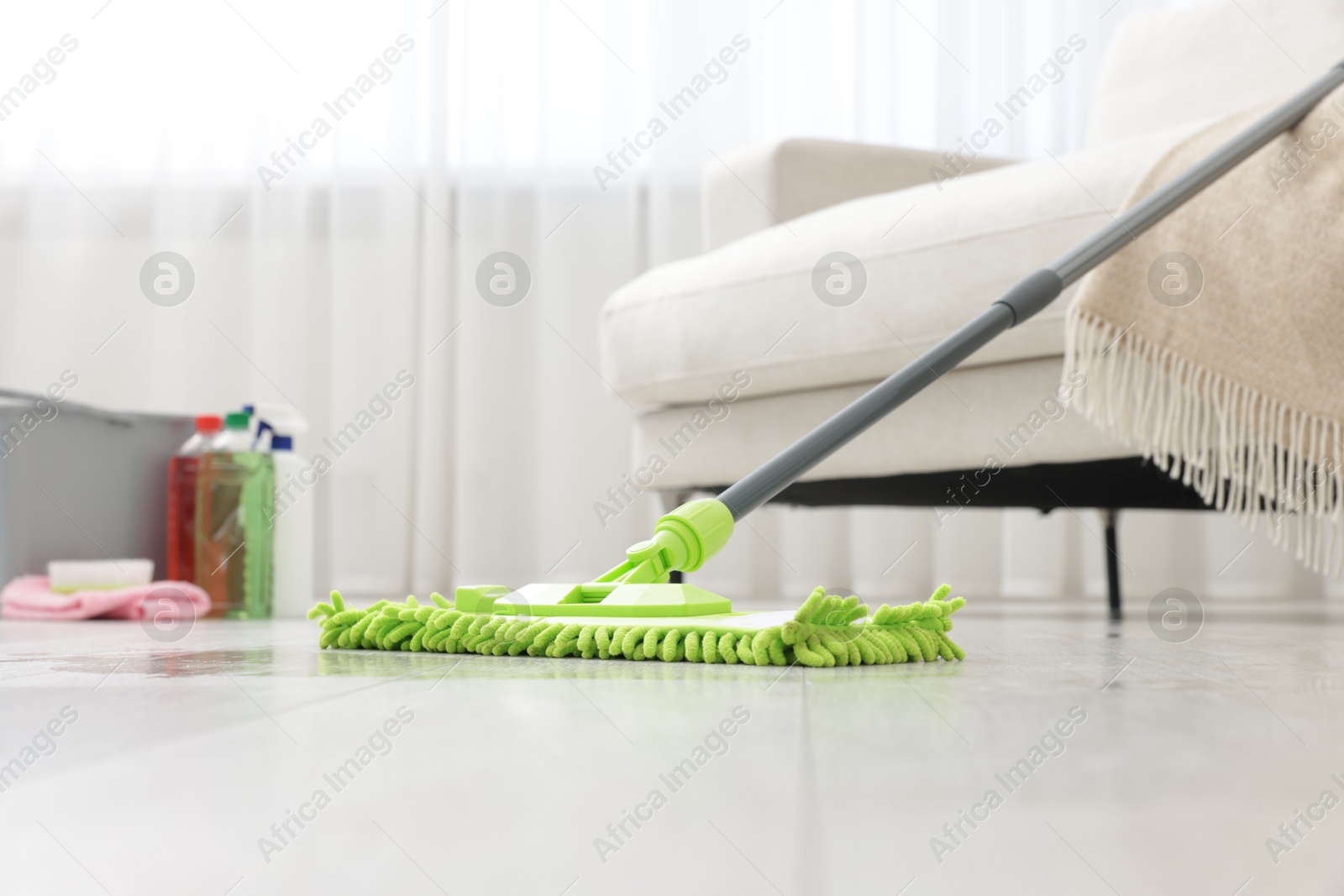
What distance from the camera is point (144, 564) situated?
3.93 ft

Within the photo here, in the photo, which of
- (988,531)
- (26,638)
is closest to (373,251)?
(988,531)

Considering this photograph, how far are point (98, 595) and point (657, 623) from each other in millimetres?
774

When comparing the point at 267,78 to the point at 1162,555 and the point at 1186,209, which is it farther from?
the point at 1162,555

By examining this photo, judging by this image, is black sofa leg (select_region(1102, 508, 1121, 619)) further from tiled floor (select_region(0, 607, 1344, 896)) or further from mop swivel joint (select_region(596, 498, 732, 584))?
tiled floor (select_region(0, 607, 1344, 896))

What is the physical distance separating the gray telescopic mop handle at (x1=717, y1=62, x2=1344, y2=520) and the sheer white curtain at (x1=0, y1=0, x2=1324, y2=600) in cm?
127

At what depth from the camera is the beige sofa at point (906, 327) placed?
1.06 m

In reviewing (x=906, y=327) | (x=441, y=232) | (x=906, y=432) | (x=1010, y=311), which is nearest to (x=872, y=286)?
(x=906, y=327)

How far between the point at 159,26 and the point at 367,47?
404mm

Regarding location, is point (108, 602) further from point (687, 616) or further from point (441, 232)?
point (441, 232)

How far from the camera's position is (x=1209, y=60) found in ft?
5.33

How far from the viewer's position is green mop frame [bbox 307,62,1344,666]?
0.55 metres

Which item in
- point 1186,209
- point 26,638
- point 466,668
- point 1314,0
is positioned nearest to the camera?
point 466,668

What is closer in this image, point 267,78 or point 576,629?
point 576,629

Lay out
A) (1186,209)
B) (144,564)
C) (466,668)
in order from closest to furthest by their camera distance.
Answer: (466,668), (1186,209), (144,564)
